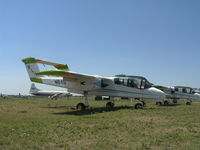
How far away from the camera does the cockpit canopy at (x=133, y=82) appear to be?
19375mm

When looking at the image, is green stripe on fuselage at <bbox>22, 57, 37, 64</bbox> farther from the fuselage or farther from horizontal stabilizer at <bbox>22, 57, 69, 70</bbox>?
the fuselage

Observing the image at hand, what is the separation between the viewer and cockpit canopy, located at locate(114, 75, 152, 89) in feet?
63.6

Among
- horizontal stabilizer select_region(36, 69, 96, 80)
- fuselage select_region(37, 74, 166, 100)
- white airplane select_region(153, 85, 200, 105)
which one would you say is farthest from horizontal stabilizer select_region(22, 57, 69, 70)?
white airplane select_region(153, 85, 200, 105)

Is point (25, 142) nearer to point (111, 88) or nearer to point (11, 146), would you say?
point (11, 146)

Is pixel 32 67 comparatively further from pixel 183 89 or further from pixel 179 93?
pixel 183 89

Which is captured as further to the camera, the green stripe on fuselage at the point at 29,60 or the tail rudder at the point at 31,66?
the green stripe on fuselage at the point at 29,60

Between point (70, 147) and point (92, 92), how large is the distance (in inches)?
538

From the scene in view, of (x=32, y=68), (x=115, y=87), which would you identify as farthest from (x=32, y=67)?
(x=115, y=87)

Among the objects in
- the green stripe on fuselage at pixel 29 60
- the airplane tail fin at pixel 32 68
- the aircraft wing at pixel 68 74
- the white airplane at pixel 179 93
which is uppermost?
the green stripe on fuselage at pixel 29 60

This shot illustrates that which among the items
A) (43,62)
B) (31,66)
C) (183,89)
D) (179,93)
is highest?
(43,62)

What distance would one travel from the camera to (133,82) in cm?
1942

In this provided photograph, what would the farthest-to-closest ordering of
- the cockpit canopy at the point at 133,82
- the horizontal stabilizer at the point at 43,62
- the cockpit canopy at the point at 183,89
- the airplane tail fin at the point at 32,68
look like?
the cockpit canopy at the point at 183,89, the airplane tail fin at the point at 32,68, the horizontal stabilizer at the point at 43,62, the cockpit canopy at the point at 133,82

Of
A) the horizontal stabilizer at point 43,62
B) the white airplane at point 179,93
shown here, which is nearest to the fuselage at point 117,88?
the horizontal stabilizer at point 43,62

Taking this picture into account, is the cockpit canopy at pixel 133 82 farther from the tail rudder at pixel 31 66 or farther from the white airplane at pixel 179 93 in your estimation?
the white airplane at pixel 179 93
